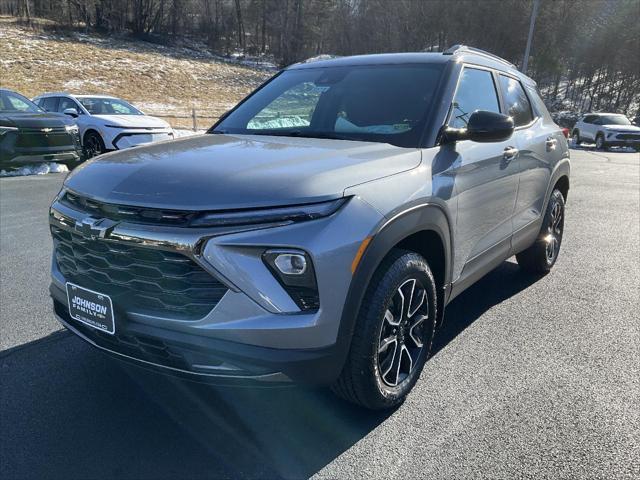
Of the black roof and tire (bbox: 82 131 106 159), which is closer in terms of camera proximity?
the black roof

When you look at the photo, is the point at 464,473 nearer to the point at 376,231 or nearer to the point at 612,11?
the point at 376,231

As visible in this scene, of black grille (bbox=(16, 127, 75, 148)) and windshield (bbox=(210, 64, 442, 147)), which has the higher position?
windshield (bbox=(210, 64, 442, 147))

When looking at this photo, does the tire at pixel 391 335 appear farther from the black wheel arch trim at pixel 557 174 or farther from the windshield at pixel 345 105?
the black wheel arch trim at pixel 557 174

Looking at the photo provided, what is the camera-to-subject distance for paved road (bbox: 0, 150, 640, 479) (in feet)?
7.79

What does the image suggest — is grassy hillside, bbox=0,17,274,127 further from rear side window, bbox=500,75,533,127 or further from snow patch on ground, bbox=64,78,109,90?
rear side window, bbox=500,75,533,127

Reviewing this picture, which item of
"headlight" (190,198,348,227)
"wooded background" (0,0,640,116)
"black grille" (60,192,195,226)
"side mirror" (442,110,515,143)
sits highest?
"wooded background" (0,0,640,116)

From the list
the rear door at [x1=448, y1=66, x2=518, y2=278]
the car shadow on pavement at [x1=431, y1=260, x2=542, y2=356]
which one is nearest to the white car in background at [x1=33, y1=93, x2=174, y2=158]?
the car shadow on pavement at [x1=431, y1=260, x2=542, y2=356]

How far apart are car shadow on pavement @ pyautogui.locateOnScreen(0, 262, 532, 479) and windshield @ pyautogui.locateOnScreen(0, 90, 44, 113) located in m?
8.82

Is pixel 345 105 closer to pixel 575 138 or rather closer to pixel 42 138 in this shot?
pixel 42 138

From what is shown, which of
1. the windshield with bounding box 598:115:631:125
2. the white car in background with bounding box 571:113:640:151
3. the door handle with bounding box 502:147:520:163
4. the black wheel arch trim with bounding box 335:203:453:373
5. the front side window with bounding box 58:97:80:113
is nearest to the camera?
the black wheel arch trim with bounding box 335:203:453:373

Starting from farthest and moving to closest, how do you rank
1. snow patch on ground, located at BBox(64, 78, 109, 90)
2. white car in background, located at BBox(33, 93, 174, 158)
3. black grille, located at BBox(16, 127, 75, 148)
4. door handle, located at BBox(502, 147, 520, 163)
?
snow patch on ground, located at BBox(64, 78, 109, 90), white car in background, located at BBox(33, 93, 174, 158), black grille, located at BBox(16, 127, 75, 148), door handle, located at BBox(502, 147, 520, 163)

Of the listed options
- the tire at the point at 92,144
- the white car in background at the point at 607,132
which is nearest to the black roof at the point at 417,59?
the tire at the point at 92,144

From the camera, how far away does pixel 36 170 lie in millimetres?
10453

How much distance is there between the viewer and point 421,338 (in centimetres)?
295
